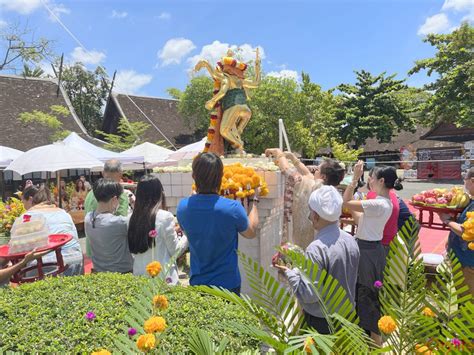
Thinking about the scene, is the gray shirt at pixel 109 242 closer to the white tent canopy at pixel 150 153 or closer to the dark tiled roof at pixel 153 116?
the white tent canopy at pixel 150 153

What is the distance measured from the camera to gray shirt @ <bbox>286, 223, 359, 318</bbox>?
1803 mm

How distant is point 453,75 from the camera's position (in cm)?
1905

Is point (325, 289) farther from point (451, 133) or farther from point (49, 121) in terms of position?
point (451, 133)

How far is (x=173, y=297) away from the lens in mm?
1768

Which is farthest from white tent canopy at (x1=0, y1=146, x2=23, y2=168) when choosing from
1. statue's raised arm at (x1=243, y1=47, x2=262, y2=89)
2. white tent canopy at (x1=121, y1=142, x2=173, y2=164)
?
statue's raised arm at (x1=243, y1=47, x2=262, y2=89)

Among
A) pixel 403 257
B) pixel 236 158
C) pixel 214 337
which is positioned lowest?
pixel 214 337

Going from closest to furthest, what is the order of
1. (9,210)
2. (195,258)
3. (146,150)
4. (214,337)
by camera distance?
1. (214,337)
2. (195,258)
3. (9,210)
4. (146,150)

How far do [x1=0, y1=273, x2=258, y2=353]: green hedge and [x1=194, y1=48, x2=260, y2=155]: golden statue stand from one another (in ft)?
12.7

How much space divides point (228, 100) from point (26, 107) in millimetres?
15095

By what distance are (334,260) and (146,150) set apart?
390 inches

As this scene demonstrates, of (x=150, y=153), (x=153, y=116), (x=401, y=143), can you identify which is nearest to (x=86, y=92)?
(x=153, y=116)

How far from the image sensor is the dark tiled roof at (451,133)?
792 inches

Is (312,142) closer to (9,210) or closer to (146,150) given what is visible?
(146,150)

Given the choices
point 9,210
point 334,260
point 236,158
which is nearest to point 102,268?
point 334,260
